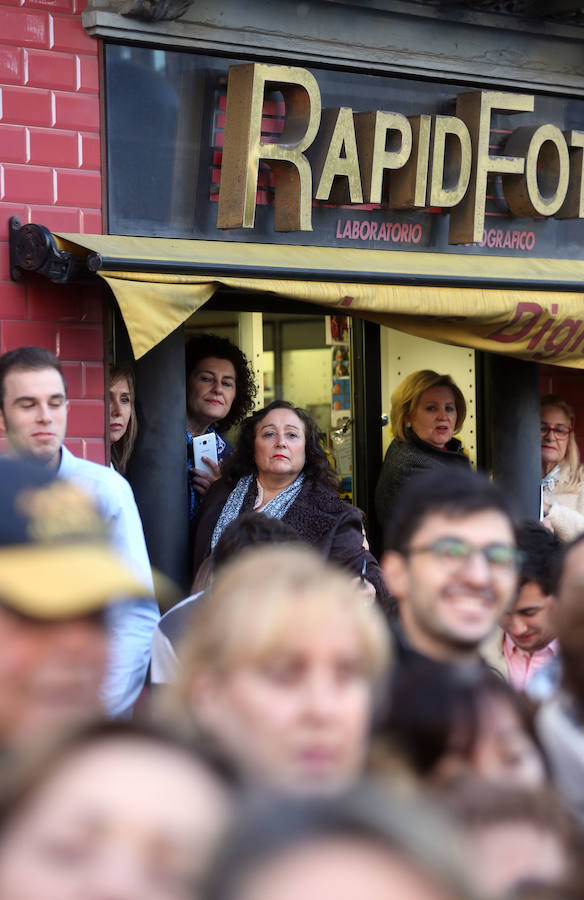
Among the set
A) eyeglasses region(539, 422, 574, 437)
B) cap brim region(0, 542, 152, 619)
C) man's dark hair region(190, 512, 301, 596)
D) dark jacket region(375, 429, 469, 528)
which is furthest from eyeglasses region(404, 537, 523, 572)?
eyeglasses region(539, 422, 574, 437)

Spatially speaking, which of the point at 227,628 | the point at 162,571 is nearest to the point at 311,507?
A: the point at 162,571

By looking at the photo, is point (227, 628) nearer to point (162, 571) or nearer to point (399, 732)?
point (399, 732)

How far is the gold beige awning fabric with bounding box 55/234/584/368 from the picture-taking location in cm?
505

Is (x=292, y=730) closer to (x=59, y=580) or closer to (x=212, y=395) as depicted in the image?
(x=59, y=580)

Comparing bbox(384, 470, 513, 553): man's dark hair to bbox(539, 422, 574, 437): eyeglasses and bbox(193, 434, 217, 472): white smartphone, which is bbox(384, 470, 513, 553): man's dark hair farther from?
bbox(539, 422, 574, 437): eyeglasses

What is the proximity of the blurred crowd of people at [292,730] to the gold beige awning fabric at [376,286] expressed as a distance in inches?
90.3

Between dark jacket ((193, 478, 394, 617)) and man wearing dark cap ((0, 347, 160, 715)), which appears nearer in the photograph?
man wearing dark cap ((0, 347, 160, 715))

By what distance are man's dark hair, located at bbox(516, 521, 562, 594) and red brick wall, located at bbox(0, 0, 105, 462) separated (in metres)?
2.20

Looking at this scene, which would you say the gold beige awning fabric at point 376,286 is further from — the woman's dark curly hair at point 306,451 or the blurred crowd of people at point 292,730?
the blurred crowd of people at point 292,730

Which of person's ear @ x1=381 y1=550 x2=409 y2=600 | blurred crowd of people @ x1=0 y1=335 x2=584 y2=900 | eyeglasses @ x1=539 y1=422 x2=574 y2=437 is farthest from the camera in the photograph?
eyeglasses @ x1=539 y1=422 x2=574 y2=437

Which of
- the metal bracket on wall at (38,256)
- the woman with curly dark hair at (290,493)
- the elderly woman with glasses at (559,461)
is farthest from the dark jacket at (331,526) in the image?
the elderly woman with glasses at (559,461)

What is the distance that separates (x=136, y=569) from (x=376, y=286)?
8.35 ft

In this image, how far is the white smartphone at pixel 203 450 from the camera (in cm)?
570

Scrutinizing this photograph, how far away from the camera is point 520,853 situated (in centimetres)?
131
